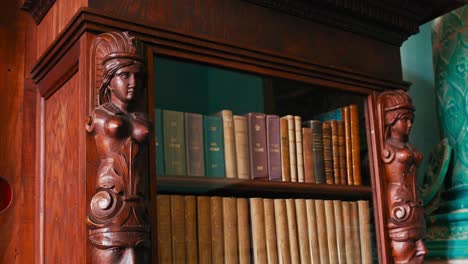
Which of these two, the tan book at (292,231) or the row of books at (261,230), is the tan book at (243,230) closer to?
the row of books at (261,230)

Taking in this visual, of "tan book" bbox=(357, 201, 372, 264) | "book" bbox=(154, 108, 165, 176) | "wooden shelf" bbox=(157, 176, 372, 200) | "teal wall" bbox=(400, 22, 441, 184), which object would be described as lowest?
"tan book" bbox=(357, 201, 372, 264)

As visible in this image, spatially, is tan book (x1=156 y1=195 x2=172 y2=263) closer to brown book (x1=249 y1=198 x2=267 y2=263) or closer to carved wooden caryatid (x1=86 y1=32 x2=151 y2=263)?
carved wooden caryatid (x1=86 y1=32 x2=151 y2=263)

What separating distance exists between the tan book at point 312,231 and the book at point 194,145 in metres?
0.28

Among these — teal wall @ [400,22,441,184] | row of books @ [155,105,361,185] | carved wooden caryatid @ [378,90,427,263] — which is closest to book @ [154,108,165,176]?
row of books @ [155,105,361,185]

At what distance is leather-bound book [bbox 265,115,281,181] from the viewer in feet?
4.29

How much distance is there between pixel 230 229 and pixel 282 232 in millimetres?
136

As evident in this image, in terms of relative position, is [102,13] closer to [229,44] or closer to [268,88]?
[229,44]

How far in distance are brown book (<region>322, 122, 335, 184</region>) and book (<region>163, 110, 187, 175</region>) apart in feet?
1.22

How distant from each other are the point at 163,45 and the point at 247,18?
0.22 m

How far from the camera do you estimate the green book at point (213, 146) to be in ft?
3.98

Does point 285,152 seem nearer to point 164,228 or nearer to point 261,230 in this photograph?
point 261,230

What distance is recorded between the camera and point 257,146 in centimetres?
130

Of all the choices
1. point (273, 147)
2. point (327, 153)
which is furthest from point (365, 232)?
point (273, 147)

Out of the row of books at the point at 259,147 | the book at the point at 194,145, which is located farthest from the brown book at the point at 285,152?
the book at the point at 194,145
